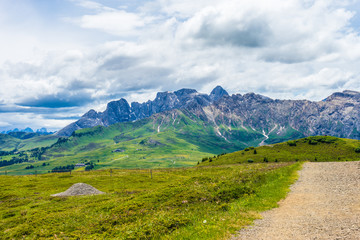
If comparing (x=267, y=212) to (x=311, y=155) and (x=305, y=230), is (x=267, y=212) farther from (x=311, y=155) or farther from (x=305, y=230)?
(x=311, y=155)

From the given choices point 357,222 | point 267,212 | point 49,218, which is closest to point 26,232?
point 49,218

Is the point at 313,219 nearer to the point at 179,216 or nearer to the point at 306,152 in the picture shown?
the point at 179,216

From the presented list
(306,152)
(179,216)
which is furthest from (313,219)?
(306,152)

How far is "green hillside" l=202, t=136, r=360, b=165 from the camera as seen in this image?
14780 centimetres

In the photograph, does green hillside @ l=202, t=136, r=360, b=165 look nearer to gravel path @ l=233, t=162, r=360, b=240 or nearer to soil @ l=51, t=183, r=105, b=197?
soil @ l=51, t=183, r=105, b=197

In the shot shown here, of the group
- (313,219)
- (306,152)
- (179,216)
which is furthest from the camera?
(306,152)

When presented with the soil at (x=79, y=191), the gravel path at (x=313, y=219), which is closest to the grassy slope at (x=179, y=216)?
the gravel path at (x=313, y=219)

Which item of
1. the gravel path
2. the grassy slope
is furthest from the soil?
the gravel path

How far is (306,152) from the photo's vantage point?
160 m

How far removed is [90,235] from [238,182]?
20.4 meters

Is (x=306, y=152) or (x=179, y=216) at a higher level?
(x=179, y=216)

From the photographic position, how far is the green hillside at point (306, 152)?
485ft

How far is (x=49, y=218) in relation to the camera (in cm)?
2845

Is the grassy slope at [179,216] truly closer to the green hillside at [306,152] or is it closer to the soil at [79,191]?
the soil at [79,191]
